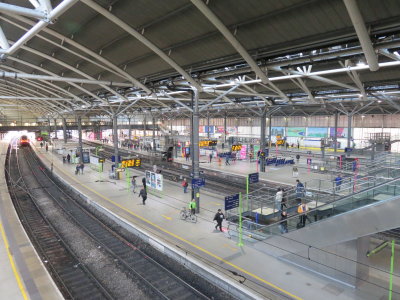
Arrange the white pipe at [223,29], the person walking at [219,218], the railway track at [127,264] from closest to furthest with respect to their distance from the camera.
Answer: the white pipe at [223,29] < the railway track at [127,264] < the person walking at [219,218]

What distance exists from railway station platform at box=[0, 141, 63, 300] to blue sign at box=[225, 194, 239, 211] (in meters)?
7.59

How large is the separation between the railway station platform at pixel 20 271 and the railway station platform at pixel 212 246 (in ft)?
14.7

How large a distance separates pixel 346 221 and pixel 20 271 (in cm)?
1114

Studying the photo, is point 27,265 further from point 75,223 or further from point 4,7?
point 4,7

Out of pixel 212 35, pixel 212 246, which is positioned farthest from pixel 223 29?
pixel 212 246

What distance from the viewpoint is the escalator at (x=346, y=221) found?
24.9 ft

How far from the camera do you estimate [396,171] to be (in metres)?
13.3

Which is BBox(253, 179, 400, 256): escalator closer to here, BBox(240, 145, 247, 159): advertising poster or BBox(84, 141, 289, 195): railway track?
BBox(84, 141, 289, 195): railway track

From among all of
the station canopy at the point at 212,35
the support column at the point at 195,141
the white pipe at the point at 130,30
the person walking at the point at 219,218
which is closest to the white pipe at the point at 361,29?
the station canopy at the point at 212,35

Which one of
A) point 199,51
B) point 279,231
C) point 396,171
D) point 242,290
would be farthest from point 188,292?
point 396,171

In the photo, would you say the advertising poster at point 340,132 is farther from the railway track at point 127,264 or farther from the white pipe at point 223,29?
the railway track at point 127,264

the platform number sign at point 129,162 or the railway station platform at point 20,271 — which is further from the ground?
the platform number sign at point 129,162

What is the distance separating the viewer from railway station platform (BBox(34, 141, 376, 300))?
28.8ft

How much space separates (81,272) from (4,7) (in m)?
9.01
